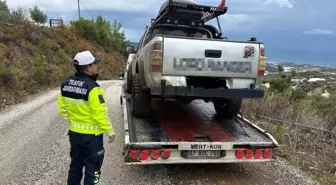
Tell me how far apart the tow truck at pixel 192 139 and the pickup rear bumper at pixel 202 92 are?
640 millimetres

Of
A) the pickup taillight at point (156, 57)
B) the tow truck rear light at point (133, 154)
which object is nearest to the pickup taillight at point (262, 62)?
the pickup taillight at point (156, 57)

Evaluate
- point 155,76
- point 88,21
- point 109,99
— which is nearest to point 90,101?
point 155,76

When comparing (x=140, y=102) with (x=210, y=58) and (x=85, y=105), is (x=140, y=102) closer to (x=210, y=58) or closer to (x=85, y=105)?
(x=210, y=58)

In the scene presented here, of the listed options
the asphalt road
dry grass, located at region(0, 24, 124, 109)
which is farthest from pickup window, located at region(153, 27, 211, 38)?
dry grass, located at region(0, 24, 124, 109)

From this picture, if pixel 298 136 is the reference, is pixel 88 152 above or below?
above

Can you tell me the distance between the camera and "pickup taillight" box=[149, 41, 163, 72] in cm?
496

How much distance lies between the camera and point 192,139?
17.1 ft

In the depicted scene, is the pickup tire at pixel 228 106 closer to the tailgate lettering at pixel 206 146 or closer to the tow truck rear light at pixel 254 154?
the tow truck rear light at pixel 254 154

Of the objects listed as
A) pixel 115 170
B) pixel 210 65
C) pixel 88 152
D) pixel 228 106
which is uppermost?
pixel 210 65

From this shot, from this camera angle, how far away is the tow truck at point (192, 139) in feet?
15.5

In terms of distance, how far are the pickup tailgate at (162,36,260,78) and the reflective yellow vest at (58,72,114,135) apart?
142 cm

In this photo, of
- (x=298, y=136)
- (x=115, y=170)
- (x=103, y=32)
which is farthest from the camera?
(x=103, y=32)

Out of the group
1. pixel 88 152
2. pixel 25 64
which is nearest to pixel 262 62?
pixel 88 152

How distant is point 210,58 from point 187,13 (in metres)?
2.15
